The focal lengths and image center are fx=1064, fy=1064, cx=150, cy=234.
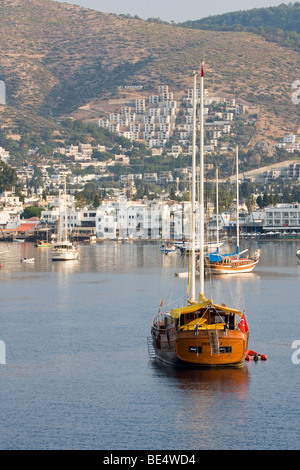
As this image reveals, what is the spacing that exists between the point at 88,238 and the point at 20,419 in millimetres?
143987

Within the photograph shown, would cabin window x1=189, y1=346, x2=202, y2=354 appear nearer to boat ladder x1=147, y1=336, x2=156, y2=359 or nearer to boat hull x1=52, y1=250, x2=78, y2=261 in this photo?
boat ladder x1=147, y1=336, x2=156, y2=359

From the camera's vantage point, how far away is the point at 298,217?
190875 mm

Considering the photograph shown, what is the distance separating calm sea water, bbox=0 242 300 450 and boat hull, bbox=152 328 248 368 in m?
0.43

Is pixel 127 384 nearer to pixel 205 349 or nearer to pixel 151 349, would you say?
pixel 205 349

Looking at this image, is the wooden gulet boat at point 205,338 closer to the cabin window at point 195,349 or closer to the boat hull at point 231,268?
the cabin window at point 195,349

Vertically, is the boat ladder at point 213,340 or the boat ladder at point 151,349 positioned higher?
the boat ladder at point 213,340

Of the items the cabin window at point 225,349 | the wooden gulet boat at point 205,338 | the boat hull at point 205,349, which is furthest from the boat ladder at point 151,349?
the cabin window at point 225,349

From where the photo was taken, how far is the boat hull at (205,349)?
1602 inches

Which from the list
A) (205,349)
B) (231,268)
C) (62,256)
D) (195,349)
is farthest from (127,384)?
(62,256)

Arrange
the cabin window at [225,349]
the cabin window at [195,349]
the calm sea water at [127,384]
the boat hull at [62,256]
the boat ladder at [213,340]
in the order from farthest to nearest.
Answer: the boat hull at [62,256] → the cabin window at [225,349] → the cabin window at [195,349] → the boat ladder at [213,340] → the calm sea water at [127,384]

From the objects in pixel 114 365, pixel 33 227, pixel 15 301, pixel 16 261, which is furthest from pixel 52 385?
pixel 33 227

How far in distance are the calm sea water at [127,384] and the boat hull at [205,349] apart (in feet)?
1.41

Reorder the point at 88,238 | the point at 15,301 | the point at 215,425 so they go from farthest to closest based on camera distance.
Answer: the point at 88,238
the point at 15,301
the point at 215,425
